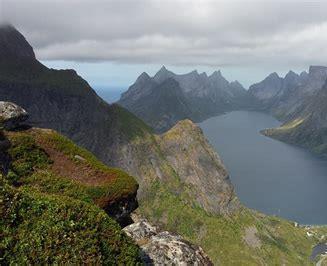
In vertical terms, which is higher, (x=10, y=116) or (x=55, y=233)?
(x=10, y=116)

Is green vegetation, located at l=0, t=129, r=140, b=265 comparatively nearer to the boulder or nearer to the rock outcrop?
the rock outcrop

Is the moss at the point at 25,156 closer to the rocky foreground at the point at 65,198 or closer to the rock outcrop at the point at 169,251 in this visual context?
the rocky foreground at the point at 65,198

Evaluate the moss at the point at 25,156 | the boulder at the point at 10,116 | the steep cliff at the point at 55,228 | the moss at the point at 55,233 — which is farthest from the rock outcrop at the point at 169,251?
the boulder at the point at 10,116

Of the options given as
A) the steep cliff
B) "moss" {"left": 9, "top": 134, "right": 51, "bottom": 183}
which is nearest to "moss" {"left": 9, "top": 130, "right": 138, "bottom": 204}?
"moss" {"left": 9, "top": 134, "right": 51, "bottom": 183}

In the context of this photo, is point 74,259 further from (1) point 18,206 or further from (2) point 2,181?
(2) point 2,181

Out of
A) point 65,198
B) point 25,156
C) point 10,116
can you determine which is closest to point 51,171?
Answer: point 25,156

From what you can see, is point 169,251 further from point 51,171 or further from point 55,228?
point 51,171
